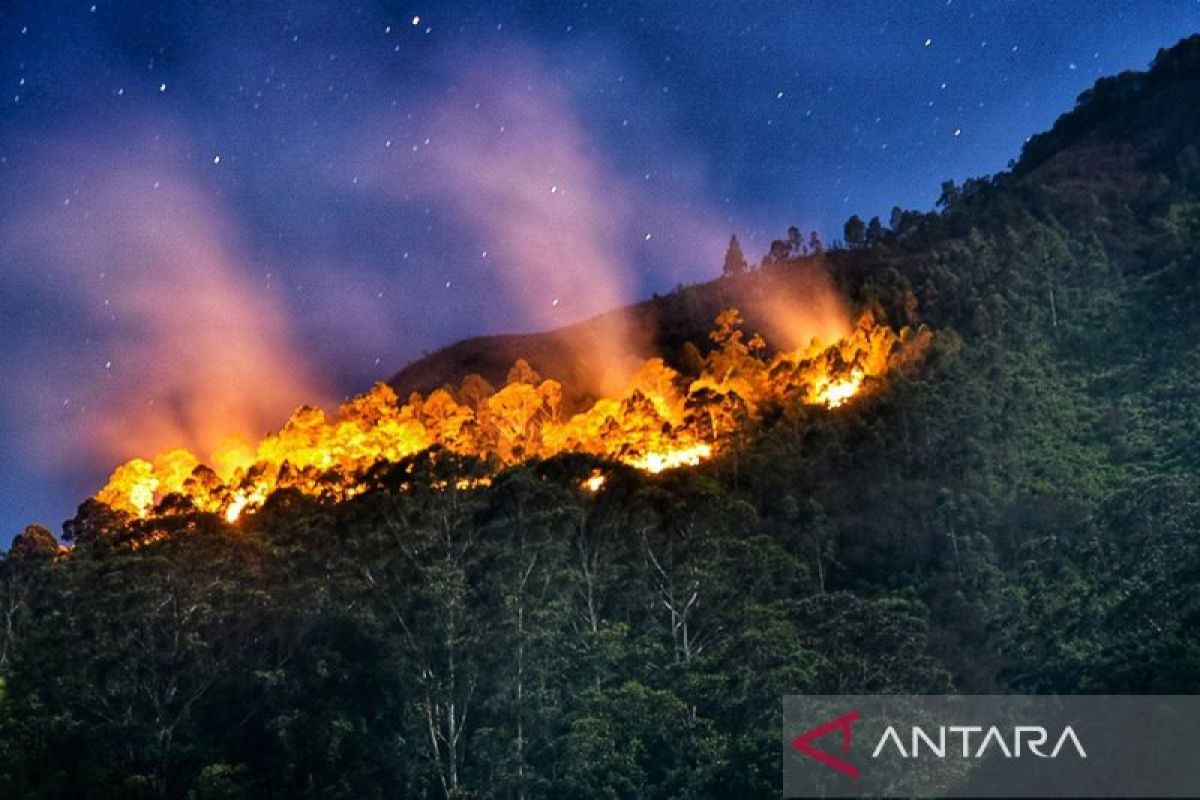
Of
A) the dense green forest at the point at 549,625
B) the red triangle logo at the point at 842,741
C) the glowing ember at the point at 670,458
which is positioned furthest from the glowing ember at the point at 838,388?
the red triangle logo at the point at 842,741

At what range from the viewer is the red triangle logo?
18.8 metres

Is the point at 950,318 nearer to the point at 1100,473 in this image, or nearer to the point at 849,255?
the point at 1100,473

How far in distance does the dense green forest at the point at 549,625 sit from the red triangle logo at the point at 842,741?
992 millimetres

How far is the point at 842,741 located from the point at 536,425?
4064cm

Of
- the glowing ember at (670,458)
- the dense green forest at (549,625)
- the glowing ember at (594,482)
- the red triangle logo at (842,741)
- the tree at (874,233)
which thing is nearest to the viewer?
the red triangle logo at (842,741)

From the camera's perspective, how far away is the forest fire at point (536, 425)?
170ft

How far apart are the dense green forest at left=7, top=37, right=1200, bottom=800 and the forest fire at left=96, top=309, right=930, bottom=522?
1208cm

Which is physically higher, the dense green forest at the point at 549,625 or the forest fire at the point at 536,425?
the forest fire at the point at 536,425

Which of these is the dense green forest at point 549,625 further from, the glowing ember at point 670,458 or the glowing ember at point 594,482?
the glowing ember at point 670,458

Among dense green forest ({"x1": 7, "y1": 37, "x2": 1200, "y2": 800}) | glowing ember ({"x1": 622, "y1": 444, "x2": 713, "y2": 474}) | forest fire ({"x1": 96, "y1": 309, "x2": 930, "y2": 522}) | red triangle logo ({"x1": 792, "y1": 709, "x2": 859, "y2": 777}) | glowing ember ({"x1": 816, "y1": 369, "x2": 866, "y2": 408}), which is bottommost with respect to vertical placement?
red triangle logo ({"x1": 792, "y1": 709, "x2": 859, "y2": 777})

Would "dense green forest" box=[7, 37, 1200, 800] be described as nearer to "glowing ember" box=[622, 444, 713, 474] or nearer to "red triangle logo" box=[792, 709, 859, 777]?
"red triangle logo" box=[792, 709, 859, 777]

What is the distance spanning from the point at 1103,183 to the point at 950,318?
29.6 metres

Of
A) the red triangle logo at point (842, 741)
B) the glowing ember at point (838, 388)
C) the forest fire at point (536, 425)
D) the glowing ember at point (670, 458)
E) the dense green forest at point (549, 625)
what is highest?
the forest fire at point (536, 425)

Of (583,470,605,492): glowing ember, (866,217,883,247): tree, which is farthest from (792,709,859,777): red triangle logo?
(866,217,883,247): tree
